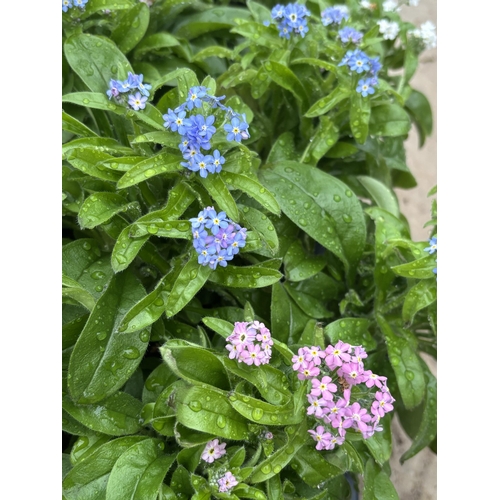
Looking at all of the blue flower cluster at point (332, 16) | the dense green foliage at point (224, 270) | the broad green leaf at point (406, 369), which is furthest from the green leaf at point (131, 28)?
the broad green leaf at point (406, 369)

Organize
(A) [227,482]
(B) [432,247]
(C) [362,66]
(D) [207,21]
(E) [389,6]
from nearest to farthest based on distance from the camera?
(A) [227,482]
(B) [432,247]
(C) [362,66]
(D) [207,21]
(E) [389,6]

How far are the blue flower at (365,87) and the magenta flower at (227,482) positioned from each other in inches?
41.0

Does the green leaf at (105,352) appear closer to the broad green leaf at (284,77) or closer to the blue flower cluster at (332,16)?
the broad green leaf at (284,77)

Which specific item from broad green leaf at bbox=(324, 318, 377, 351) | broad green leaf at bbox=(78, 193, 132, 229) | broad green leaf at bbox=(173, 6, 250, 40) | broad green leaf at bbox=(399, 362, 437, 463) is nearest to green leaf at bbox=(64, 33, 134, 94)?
broad green leaf at bbox=(78, 193, 132, 229)

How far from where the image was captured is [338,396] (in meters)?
1.22

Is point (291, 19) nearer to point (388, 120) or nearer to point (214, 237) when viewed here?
point (388, 120)

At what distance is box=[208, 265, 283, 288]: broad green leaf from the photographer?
1.35 m

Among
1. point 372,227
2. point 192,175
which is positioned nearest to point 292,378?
point 192,175

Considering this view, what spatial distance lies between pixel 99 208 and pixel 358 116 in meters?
0.77

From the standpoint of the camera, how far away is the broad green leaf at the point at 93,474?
4.16ft

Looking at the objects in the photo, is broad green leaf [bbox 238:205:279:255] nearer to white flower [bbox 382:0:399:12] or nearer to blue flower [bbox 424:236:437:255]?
blue flower [bbox 424:236:437:255]

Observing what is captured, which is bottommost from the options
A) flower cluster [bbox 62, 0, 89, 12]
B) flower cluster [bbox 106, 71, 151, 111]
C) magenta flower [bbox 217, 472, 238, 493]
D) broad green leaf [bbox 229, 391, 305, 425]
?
magenta flower [bbox 217, 472, 238, 493]

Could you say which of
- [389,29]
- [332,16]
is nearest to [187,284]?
[332,16]
